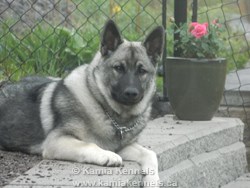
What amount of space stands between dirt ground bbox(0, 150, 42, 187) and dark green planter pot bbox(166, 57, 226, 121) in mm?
1564

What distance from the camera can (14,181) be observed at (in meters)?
3.53

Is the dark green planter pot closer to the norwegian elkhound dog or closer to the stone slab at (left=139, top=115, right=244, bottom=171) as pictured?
the stone slab at (left=139, top=115, right=244, bottom=171)

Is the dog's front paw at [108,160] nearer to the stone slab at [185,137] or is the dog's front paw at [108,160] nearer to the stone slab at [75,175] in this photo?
the stone slab at [75,175]

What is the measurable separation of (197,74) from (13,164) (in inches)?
75.2

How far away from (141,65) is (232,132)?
145 centimetres

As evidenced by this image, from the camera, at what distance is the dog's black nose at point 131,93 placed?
4.29 meters

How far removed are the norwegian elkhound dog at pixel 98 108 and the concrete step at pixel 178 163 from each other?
19 cm

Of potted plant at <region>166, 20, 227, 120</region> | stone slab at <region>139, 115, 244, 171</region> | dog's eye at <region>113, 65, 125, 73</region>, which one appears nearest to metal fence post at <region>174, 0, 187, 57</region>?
potted plant at <region>166, 20, 227, 120</region>

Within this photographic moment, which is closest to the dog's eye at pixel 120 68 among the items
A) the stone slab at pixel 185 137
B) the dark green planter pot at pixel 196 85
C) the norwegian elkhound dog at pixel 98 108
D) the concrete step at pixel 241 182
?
the norwegian elkhound dog at pixel 98 108

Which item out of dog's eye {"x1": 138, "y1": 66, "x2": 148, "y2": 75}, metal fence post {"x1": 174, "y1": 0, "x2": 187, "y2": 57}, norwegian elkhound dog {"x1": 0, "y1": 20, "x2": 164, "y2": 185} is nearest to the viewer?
norwegian elkhound dog {"x1": 0, "y1": 20, "x2": 164, "y2": 185}

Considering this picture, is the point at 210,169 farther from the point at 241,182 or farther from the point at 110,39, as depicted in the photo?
the point at 110,39

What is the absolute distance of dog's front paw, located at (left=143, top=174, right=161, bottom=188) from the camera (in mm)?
3991

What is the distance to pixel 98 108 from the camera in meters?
4.41

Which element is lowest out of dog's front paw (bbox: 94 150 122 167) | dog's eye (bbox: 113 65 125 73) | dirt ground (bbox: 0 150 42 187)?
dirt ground (bbox: 0 150 42 187)
